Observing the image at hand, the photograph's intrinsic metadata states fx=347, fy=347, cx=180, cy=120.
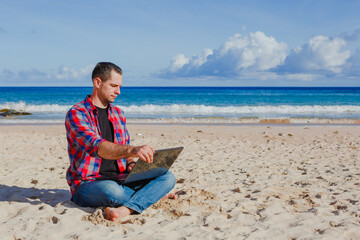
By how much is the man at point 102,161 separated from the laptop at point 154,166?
11 centimetres

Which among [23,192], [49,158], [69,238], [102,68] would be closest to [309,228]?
[69,238]

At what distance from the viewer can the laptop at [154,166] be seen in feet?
11.3

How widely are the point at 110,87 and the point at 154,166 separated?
95 centimetres

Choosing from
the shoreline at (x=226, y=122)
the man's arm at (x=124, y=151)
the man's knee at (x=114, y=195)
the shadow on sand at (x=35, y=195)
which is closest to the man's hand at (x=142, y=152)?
the man's arm at (x=124, y=151)

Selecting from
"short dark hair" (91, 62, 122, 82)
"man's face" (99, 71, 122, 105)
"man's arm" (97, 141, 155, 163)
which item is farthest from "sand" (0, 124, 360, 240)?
"short dark hair" (91, 62, 122, 82)

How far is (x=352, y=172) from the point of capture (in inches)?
236

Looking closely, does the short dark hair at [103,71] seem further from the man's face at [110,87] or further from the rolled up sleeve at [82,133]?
the rolled up sleeve at [82,133]

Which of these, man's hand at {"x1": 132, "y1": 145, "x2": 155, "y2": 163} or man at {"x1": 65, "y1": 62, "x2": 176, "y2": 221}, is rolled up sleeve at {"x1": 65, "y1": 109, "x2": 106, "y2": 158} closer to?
man at {"x1": 65, "y1": 62, "x2": 176, "y2": 221}

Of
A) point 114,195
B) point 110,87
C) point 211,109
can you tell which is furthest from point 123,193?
point 211,109

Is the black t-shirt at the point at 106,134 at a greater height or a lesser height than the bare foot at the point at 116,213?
greater

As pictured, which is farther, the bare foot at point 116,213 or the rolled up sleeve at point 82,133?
the bare foot at point 116,213

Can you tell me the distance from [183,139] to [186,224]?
23.9 ft

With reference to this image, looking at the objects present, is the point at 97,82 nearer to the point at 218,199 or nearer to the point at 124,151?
the point at 124,151

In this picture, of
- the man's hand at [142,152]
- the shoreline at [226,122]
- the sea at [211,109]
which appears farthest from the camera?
the sea at [211,109]
